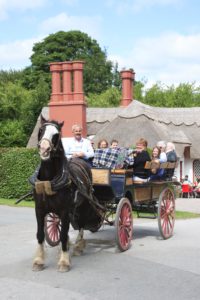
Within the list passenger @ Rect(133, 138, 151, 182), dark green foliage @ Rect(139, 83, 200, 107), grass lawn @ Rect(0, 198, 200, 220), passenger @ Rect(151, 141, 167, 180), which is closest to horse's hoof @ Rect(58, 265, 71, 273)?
passenger @ Rect(133, 138, 151, 182)

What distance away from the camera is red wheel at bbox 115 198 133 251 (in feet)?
29.0

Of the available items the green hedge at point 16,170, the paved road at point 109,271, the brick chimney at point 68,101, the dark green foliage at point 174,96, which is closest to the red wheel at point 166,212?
the paved road at point 109,271

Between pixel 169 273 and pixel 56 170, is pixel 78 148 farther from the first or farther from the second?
pixel 169 273

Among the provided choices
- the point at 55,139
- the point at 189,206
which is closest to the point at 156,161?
the point at 55,139

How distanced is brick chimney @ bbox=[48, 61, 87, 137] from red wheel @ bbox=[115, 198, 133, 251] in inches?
985

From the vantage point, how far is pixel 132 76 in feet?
133

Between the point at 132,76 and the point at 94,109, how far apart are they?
12.9ft

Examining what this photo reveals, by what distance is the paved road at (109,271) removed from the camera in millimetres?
6305

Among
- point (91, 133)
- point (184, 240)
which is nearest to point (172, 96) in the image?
point (91, 133)

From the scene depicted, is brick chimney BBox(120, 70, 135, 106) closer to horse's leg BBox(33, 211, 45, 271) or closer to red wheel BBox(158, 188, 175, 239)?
red wheel BBox(158, 188, 175, 239)

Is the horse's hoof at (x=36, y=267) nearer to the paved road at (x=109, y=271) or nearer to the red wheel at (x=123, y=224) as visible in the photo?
the paved road at (x=109, y=271)

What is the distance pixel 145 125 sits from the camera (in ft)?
114

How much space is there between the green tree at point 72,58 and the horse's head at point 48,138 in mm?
50742

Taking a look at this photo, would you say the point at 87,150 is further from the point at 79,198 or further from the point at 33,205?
the point at 33,205
